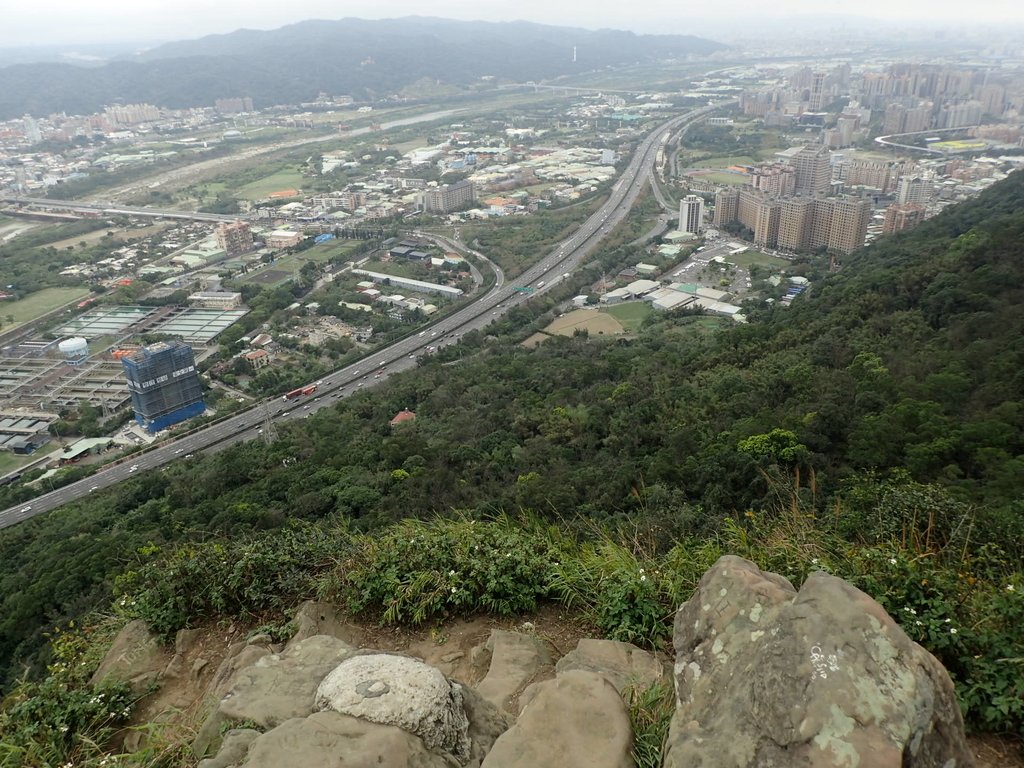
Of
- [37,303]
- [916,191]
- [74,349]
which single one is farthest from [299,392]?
[916,191]

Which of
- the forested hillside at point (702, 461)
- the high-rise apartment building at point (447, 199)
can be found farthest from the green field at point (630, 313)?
the high-rise apartment building at point (447, 199)

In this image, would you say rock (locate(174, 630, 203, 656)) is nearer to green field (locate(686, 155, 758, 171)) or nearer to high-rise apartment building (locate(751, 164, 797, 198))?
high-rise apartment building (locate(751, 164, 797, 198))

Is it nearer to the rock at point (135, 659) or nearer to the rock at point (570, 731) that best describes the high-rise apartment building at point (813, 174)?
the rock at point (135, 659)

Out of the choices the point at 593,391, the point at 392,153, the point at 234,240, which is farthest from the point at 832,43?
the point at 593,391

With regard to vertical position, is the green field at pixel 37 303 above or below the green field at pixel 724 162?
below

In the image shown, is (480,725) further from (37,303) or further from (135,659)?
(37,303)

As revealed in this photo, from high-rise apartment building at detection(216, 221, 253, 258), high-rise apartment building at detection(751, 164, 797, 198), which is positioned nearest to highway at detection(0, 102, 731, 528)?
high-rise apartment building at detection(751, 164, 797, 198)

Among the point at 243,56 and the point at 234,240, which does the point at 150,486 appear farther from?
the point at 243,56
